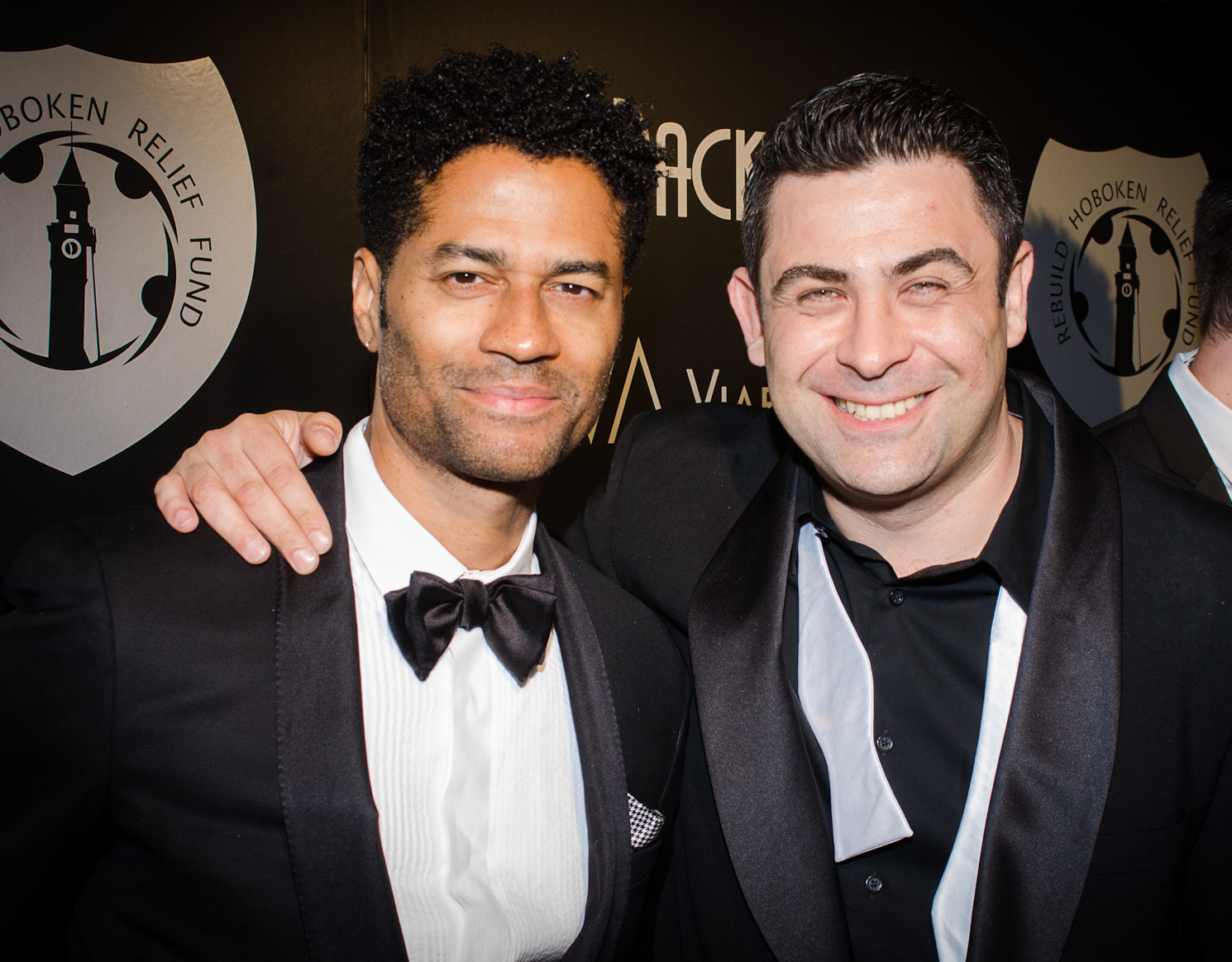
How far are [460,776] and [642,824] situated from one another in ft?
1.28

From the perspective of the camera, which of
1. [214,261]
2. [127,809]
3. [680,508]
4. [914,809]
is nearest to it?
[127,809]

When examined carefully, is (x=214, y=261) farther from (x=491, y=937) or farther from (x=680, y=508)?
(x=491, y=937)

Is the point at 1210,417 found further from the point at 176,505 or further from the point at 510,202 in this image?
the point at 176,505

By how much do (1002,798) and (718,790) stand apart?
0.46 metres

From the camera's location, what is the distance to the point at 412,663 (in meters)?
1.38

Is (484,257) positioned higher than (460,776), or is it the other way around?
(484,257)

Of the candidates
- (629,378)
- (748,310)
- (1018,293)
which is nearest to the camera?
(1018,293)

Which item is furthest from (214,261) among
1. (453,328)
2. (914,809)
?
(914,809)

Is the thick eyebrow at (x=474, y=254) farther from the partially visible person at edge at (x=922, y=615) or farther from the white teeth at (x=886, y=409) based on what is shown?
the white teeth at (x=886, y=409)

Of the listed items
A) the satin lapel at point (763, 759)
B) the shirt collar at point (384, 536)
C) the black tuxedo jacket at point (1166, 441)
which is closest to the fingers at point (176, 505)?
the shirt collar at point (384, 536)

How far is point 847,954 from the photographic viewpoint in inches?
55.2

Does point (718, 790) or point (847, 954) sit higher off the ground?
point (718, 790)

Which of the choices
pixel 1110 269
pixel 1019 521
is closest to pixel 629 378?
pixel 1019 521

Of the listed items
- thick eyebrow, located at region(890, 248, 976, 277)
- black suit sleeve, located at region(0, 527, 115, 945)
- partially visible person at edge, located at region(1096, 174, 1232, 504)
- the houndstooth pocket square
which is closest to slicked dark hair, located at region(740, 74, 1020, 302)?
thick eyebrow, located at region(890, 248, 976, 277)
